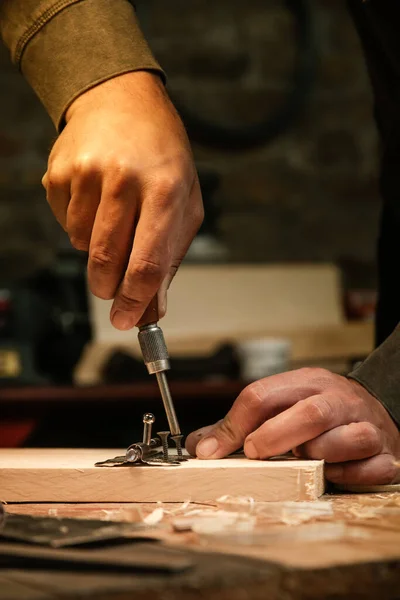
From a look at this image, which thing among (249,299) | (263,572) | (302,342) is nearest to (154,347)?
(263,572)

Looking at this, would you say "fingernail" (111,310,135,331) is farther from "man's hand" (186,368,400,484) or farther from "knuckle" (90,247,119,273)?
"man's hand" (186,368,400,484)

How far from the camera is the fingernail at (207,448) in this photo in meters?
1.26

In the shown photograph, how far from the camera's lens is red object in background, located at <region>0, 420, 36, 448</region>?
2316 millimetres

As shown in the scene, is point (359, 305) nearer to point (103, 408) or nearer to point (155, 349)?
point (103, 408)

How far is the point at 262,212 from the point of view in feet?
14.1

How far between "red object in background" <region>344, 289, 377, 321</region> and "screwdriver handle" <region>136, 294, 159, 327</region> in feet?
9.24

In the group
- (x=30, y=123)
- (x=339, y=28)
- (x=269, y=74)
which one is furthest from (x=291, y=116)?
(x=30, y=123)

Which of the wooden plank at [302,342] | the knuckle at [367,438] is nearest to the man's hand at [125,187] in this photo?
the knuckle at [367,438]

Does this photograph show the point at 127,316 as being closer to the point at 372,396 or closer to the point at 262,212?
the point at 372,396

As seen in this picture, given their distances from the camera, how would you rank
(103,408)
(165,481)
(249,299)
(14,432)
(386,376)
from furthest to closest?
1. (249,299)
2. (103,408)
3. (14,432)
4. (386,376)
5. (165,481)

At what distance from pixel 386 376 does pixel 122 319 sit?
0.40 metres

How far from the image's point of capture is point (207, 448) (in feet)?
4.14

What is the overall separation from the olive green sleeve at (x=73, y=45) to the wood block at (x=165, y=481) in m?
0.51

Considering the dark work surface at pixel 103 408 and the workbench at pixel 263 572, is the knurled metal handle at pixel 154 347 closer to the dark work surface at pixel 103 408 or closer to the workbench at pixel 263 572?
the workbench at pixel 263 572
